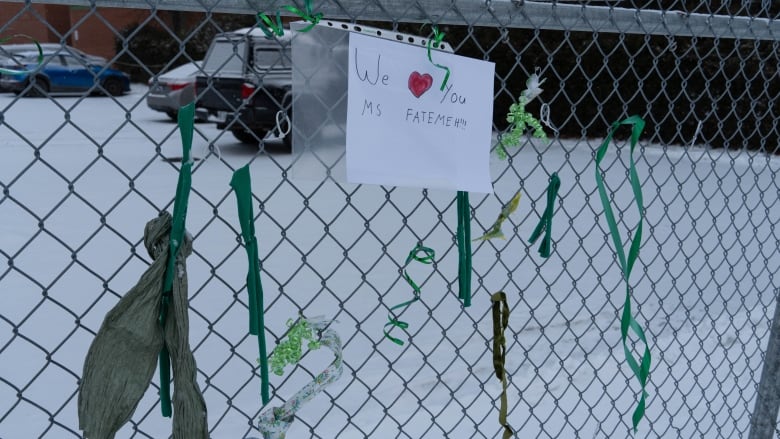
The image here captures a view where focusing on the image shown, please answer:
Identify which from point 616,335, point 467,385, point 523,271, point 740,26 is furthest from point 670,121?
point 740,26

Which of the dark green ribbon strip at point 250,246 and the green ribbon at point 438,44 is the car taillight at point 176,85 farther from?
the dark green ribbon strip at point 250,246

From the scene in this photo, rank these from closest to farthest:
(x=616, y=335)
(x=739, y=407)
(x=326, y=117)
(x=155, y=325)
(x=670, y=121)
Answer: (x=155, y=325) < (x=326, y=117) < (x=739, y=407) < (x=616, y=335) < (x=670, y=121)

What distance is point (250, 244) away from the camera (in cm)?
117

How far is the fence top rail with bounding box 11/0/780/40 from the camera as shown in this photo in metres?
1.21

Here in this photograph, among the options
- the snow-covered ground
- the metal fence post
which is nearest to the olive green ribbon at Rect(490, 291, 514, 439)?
the snow-covered ground

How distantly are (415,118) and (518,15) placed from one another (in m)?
0.39

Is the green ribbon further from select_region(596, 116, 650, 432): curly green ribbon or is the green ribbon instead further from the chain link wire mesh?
select_region(596, 116, 650, 432): curly green ribbon

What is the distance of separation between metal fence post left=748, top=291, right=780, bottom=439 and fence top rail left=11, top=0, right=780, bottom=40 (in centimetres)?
90

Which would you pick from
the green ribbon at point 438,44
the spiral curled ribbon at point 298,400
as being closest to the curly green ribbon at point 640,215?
the green ribbon at point 438,44

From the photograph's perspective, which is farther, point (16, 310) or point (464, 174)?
point (16, 310)

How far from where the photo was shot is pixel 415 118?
136cm

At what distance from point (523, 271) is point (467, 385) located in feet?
5.69

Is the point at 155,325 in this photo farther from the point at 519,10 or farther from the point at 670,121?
the point at 670,121

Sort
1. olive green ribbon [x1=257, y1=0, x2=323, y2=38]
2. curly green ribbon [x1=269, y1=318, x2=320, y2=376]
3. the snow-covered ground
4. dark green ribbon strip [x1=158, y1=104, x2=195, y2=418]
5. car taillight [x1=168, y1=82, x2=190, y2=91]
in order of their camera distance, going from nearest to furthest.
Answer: dark green ribbon strip [x1=158, y1=104, x2=195, y2=418] < olive green ribbon [x1=257, y1=0, x2=323, y2=38] < curly green ribbon [x1=269, y1=318, x2=320, y2=376] < the snow-covered ground < car taillight [x1=168, y1=82, x2=190, y2=91]
